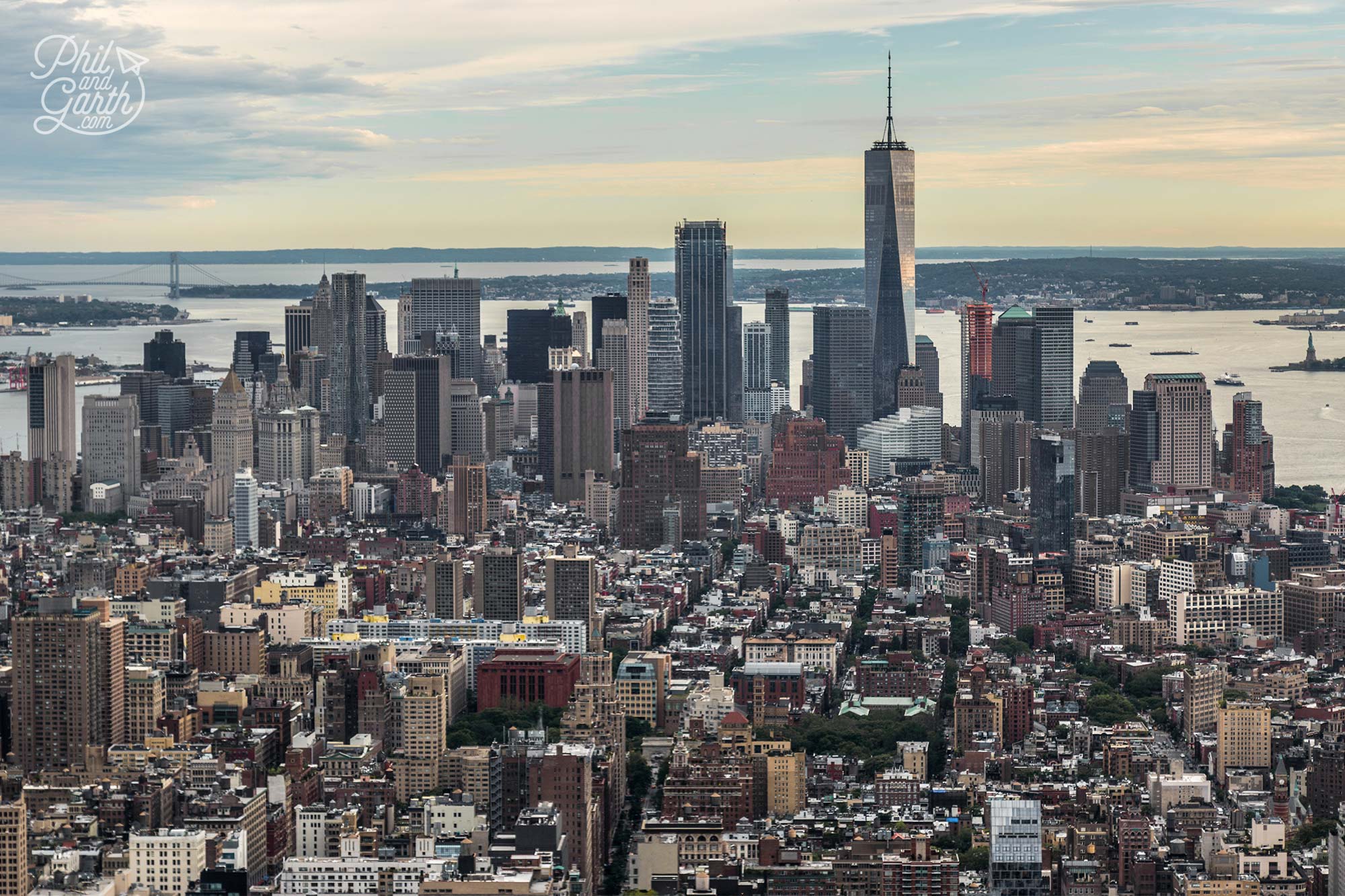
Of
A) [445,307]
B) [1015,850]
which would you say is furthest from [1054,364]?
[1015,850]

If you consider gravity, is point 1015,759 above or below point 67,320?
below

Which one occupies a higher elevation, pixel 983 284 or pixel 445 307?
pixel 983 284

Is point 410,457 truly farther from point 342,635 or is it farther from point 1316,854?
point 1316,854

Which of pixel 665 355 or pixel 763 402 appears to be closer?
pixel 665 355

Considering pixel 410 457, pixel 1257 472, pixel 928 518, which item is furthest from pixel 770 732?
pixel 410 457

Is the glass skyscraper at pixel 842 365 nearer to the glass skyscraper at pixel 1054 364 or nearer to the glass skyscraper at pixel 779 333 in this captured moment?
the glass skyscraper at pixel 779 333

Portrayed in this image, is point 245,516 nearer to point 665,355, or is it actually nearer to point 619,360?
point 619,360

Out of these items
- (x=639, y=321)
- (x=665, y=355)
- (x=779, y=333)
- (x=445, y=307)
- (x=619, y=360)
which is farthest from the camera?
(x=445, y=307)
